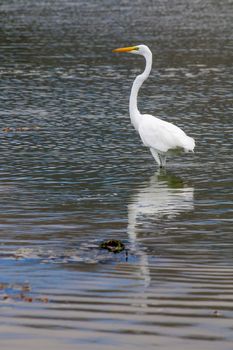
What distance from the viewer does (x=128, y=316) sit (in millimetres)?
8383

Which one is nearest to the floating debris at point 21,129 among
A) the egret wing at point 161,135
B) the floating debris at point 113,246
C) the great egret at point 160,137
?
the great egret at point 160,137

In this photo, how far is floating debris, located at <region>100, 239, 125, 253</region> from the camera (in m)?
10.9

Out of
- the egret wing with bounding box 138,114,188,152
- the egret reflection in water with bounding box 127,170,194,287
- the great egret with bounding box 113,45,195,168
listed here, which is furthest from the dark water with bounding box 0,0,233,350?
the egret wing with bounding box 138,114,188,152

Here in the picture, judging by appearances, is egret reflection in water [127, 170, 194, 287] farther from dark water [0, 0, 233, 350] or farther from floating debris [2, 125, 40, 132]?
floating debris [2, 125, 40, 132]

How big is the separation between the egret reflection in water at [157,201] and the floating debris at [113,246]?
0.21 metres

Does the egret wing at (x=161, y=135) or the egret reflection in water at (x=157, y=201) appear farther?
the egret wing at (x=161, y=135)

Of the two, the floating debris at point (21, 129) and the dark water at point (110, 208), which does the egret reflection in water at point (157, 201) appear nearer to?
the dark water at point (110, 208)

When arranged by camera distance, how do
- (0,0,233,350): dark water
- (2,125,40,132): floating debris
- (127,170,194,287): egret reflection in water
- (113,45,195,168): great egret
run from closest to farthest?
(0,0,233,350): dark water → (127,170,194,287): egret reflection in water → (113,45,195,168): great egret → (2,125,40,132): floating debris

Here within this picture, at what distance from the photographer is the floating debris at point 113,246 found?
1090cm

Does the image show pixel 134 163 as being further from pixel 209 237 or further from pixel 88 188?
pixel 209 237

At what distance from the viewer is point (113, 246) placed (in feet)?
36.1

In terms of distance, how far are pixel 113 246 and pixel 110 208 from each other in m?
3.11

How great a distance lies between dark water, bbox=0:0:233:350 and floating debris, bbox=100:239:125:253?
0.31 ft

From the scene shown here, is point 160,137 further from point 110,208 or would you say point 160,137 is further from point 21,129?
point 21,129
